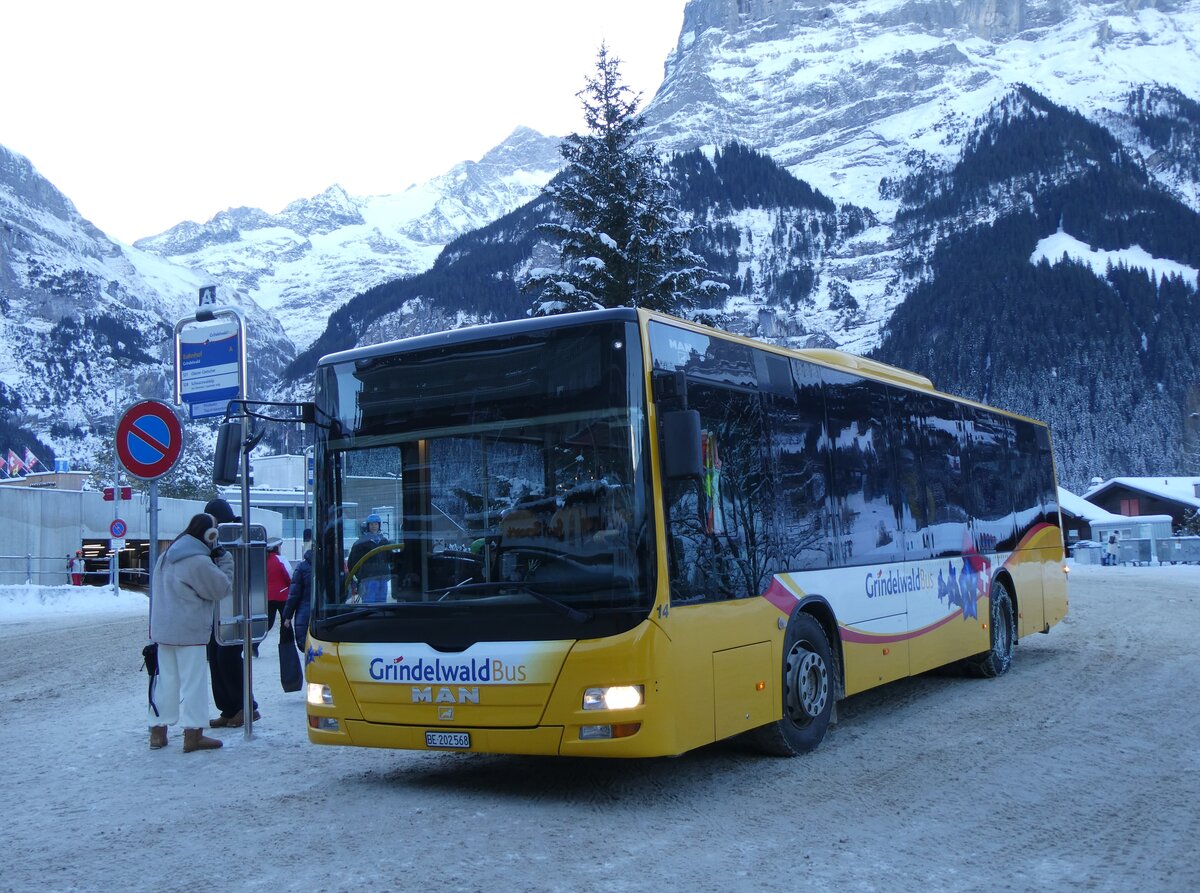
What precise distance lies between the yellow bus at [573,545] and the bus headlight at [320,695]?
0.01 meters

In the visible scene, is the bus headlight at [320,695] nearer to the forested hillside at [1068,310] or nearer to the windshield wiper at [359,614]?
the windshield wiper at [359,614]

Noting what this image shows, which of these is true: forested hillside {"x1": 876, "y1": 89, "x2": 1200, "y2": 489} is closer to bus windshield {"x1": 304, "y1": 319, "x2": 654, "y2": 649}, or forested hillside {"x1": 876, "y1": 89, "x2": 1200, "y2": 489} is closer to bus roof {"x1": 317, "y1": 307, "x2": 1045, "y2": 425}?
bus roof {"x1": 317, "y1": 307, "x2": 1045, "y2": 425}

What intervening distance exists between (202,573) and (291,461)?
8015cm

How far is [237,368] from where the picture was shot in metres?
11.3

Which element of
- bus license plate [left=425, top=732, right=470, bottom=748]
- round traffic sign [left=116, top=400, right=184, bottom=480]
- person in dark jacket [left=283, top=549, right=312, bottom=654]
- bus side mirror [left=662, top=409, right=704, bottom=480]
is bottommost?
bus license plate [left=425, top=732, right=470, bottom=748]

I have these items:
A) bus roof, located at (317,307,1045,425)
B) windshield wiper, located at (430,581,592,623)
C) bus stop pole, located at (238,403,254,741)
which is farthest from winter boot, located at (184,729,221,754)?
bus roof, located at (317,307,1045,425)

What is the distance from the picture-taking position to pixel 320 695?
693 cm

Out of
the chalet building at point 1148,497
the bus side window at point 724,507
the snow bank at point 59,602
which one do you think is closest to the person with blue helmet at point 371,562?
the bus side window at point 724,507

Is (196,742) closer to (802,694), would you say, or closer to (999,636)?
(802,694)

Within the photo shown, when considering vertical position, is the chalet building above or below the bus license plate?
above

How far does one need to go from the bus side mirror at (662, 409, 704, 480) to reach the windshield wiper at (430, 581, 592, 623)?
834 mm

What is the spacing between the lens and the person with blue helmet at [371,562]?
6.71 meters

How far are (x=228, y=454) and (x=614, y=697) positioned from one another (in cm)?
269

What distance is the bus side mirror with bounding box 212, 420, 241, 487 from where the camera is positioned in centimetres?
697
